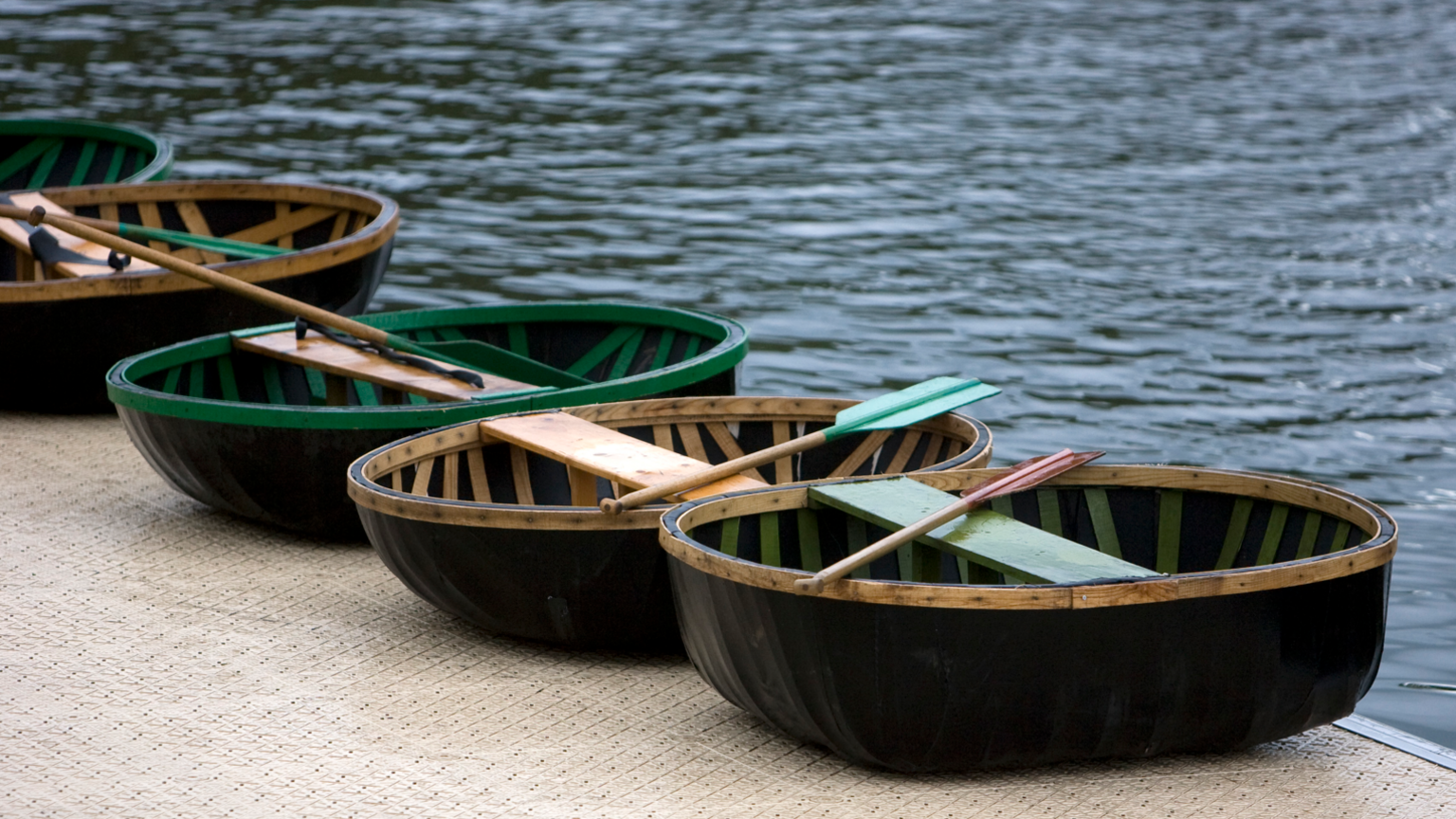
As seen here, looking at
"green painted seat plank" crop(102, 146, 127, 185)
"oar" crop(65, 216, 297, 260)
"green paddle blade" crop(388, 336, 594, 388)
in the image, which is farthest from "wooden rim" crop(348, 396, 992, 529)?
"green painted seat plank" crop(102, 146, 127, 185)

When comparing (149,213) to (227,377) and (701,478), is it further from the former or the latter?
(701,478)

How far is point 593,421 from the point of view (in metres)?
5.28

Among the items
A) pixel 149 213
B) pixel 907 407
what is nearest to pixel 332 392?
pixel 907 407

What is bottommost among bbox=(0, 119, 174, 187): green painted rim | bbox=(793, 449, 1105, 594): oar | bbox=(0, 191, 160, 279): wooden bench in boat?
bbox=(793, 449, 1105, 594): oar

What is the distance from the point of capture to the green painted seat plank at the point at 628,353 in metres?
6.41

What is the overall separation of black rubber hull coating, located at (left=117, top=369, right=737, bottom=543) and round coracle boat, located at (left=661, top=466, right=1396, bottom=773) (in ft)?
4.93

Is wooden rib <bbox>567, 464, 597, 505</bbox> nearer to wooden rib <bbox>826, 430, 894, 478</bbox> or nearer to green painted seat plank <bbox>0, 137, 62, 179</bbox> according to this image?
wooden rib <bbox>826, 430, 894, 478</bbox>

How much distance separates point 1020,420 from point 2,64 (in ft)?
42.6

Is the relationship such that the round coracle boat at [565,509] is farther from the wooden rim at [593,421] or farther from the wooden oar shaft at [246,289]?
the wooden oar shaft at [246,289]

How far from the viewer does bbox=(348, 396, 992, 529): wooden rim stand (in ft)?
14.5

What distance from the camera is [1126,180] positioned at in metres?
12.8

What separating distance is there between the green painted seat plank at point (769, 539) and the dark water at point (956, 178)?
2.20m

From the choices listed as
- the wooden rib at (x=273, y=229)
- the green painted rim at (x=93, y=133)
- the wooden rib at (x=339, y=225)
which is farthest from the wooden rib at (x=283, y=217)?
the green painted rim at (x=93, y=133)

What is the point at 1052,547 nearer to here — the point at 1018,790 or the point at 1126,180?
the point at 1018,790
